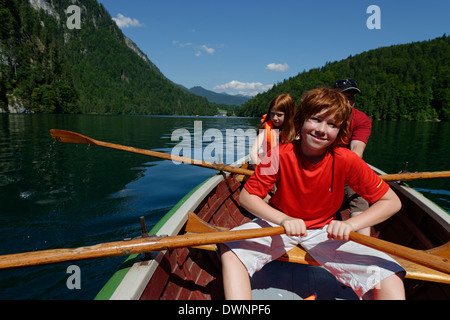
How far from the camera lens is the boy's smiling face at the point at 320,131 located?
6.44ft

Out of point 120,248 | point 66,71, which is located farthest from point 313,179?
point 66,71

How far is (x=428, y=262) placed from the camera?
179 cm

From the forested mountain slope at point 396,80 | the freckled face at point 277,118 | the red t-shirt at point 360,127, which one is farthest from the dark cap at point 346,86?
the forested mountain slope at point 396,80

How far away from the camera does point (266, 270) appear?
293 centimetres

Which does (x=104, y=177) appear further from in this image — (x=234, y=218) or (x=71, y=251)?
(x=71, y=251)

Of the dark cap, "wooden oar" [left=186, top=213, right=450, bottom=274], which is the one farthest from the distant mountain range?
"wooden oar" [left=186, top=213, right=450, bottom=274]

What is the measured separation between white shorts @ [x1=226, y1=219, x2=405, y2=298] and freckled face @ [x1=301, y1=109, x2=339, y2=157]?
0.82 m

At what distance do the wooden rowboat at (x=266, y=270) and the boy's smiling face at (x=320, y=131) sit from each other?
105cm

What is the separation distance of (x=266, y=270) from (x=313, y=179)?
145 centimetres

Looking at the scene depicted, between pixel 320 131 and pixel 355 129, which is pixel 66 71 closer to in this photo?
pixel 355 129

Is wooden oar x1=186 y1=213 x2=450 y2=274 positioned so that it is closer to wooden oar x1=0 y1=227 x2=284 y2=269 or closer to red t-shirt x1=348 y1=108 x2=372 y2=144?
wooden oar x1=0 y1=227 x2=284 y2=269

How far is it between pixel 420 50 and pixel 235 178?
162386 millimetres

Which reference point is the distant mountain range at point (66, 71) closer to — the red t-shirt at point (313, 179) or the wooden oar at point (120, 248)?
the wooden oar at point (120, 248)
